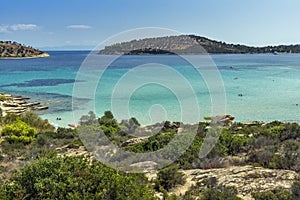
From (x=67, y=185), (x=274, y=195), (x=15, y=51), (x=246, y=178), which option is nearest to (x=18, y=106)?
(x=67, y=185)

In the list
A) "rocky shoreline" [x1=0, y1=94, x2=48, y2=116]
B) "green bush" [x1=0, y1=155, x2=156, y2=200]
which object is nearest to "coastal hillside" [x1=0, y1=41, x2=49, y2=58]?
"rocky shoreline" [x1=0, y1=94, x2=48, y2=116]

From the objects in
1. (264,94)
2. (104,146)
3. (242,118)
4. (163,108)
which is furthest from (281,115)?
(104,146)

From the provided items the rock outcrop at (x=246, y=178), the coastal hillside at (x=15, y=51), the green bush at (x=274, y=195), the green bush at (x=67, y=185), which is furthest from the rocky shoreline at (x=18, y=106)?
the coastal hillside at (x=15, y=51)

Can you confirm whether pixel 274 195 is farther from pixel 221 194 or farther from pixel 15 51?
pixel 15 51

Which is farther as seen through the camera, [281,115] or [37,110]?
[37,110]

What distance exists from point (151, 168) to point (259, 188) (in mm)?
3248

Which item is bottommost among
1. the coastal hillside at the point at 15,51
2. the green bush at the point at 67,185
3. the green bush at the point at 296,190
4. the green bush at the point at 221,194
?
the green bush at the point at 221,194

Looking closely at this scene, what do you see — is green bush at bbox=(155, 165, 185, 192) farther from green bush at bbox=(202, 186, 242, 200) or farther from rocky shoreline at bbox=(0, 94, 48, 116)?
rocky shoreline at bbox=(0, 94, 48, 116)

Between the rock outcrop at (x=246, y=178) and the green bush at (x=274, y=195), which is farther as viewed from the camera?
the rock outcrop at (x=246, y=178)

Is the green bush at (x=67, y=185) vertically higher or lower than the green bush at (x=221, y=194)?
higher

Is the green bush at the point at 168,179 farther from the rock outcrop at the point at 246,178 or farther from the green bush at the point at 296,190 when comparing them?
the green bush at the point at 296,190

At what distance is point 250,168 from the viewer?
749 cm

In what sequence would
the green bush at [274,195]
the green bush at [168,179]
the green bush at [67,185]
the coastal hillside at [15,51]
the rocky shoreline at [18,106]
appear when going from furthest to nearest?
the coastal hillside at [15,51]
the rocky shoreline at [18,106]
the green bush at [168,179]
the green bush at [274,195]
the green bush at [67,185]

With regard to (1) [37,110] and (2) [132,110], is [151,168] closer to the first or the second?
(2) [132,110]
